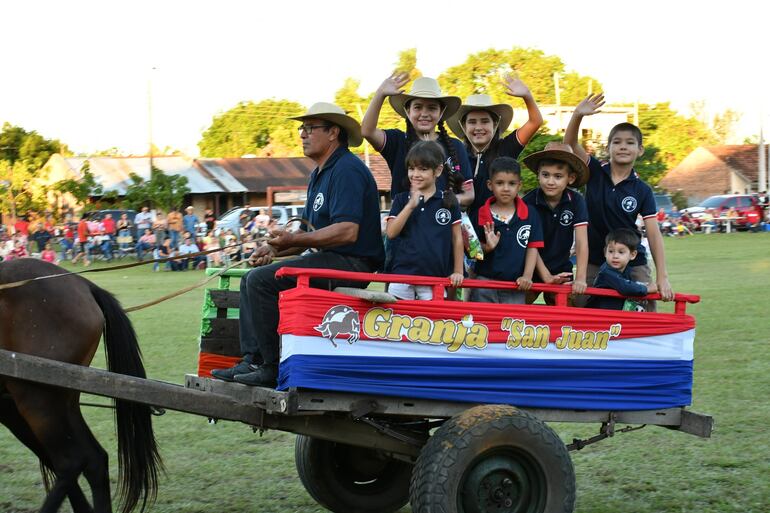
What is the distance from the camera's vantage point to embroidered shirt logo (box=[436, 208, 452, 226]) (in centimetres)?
486

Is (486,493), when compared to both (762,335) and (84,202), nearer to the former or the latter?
(762,335)

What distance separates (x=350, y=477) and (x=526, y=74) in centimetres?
5679

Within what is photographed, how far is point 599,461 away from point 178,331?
7.99 meters

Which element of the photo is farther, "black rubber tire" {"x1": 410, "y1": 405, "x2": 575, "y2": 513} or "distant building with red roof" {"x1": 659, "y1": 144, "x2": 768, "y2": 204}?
"distant building with red roof" {"x1": 659, "y1": 144, "x2": 768, "y2": 204}

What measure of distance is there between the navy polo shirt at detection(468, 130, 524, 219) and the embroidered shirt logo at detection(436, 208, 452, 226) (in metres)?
0.73

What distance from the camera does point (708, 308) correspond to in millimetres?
14156

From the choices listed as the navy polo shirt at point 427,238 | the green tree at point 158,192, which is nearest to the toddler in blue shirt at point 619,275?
the navy polo shirt at point 427,238

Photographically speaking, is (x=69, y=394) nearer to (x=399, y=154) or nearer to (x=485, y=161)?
(x=399, y=154)

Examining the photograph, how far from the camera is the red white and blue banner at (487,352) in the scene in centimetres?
427

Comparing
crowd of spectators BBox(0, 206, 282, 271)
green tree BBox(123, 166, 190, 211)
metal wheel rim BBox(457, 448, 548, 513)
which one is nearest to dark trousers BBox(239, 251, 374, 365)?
metal wheel rim BBox(457, 448, 548, 513)

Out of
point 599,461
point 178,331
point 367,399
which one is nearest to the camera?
point 367,399

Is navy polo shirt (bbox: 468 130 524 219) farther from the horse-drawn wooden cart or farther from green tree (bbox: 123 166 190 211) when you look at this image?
green tree (bbox: 123 166 190 211)

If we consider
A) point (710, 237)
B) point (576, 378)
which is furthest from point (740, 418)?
point (710, 237)

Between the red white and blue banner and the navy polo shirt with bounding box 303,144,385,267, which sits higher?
the navy polo shirt with bounding box 303,144,385,267
